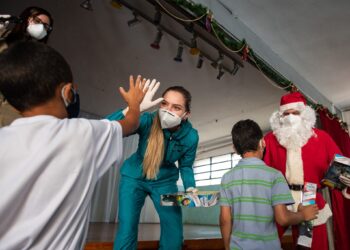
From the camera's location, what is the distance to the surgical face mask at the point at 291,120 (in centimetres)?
217

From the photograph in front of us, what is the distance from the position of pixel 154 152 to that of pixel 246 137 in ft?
1.71

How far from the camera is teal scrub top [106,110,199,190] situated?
1.57 m

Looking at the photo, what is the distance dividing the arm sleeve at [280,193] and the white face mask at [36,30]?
142 cm

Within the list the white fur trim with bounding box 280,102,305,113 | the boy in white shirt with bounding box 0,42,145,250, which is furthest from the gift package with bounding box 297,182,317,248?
the boy in white shirt with bounding box 0,42,145,250

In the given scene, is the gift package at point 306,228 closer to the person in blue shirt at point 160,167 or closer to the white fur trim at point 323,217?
the white fur trim at point 323,217

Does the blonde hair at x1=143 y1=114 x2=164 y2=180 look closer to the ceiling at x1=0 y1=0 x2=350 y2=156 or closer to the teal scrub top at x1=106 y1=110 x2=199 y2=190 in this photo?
the teal scrub top at x1=106 y1=110 x2=199 y2=190

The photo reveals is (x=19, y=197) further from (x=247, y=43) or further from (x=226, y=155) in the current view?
(x=226, y=155)

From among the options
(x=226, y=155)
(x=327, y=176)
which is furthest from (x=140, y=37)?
(x=226, y=155)

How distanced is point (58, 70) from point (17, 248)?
44cm

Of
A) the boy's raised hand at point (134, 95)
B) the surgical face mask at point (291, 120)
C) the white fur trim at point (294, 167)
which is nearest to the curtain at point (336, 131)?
the surgical face mask at point (291, 120)

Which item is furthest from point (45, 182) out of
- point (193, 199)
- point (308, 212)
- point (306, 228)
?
point (306, 228)

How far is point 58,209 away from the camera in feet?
2.10

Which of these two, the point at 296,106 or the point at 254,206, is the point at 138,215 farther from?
the point at 296,106

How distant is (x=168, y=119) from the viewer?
63.3 inches
